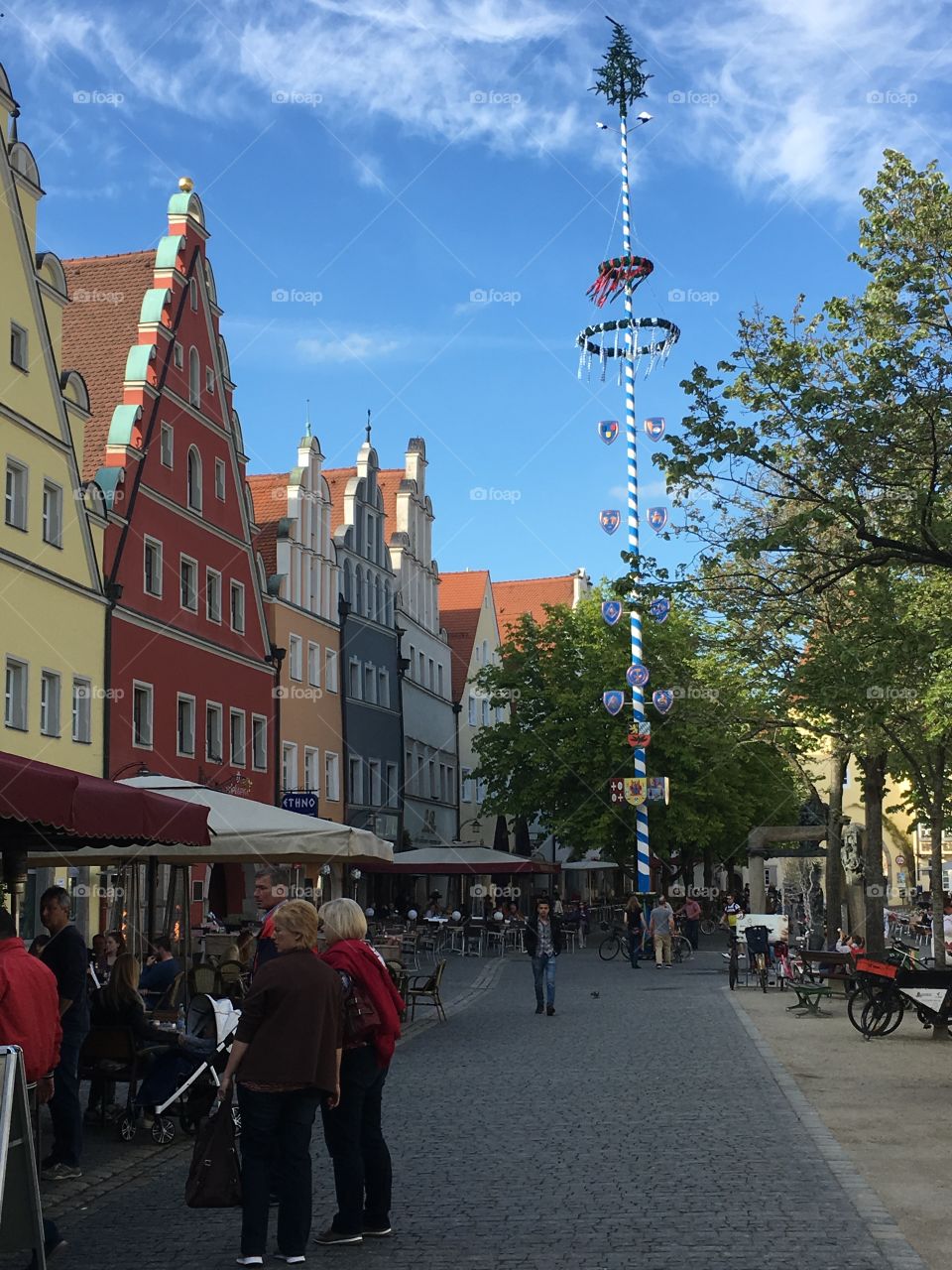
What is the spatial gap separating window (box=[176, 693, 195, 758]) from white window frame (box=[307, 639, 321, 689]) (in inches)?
375

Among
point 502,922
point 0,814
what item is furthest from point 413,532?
point 0,814

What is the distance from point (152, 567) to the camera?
119ft

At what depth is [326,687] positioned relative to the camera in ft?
161

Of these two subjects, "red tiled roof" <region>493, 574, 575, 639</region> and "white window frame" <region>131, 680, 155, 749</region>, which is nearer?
"white window frame" <region>131, 680, 155, 749</region>

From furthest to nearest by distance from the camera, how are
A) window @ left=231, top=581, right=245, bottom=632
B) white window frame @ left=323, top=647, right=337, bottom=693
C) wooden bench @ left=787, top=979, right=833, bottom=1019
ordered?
white window frame @ left=323, top=647, right=337, bottom=693 → window @ left=231, top=581, right=245, bottom=632 → wooden bench @ left=787, top=979, right=833, bottom=1019

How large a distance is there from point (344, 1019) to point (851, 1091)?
7.66 m

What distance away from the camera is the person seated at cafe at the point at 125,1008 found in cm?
1187

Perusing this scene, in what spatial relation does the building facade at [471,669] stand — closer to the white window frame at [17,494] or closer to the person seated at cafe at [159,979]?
the white window frame at [17,494]

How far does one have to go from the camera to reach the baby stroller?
11.5 meters

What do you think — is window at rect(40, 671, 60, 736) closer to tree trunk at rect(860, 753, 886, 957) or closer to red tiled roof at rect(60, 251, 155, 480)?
red tiled roof at rect(60, 251, 155, 480)

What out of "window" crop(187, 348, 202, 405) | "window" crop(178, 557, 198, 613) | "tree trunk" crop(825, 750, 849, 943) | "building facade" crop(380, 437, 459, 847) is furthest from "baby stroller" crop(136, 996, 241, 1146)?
"building facade" crop(380, 437, 459, 847)

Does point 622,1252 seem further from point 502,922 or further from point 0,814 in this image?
point 502,922

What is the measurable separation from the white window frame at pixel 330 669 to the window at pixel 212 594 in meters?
9.05

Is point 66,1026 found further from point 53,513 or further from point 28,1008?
point 53,513
